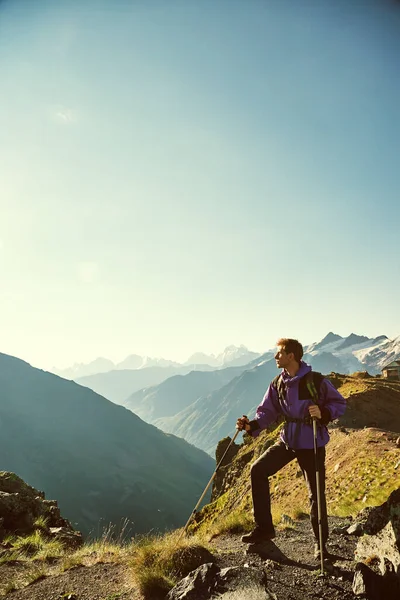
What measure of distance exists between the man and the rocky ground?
13.2 inches

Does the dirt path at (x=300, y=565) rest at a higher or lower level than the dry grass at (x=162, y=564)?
higher

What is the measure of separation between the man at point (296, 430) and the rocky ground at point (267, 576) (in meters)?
0.33

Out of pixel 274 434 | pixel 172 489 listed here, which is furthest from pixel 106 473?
pixel 274 434

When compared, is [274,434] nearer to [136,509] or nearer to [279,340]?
[279,340]

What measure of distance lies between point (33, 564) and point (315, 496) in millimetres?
6150

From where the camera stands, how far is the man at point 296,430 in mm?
5539

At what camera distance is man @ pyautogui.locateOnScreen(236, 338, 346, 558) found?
554 cm

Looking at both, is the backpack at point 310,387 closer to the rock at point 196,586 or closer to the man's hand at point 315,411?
the man's hand at point 315,411

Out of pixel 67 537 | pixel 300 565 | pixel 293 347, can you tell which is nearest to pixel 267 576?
pixel 300 565

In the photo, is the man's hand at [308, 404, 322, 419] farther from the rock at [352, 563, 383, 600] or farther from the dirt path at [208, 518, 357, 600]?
the dirt path at [208, 518, 357, 600]

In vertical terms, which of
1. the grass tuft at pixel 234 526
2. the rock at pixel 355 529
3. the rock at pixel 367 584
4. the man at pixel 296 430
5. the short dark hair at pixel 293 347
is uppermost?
the short dark hair at pixel 293 347

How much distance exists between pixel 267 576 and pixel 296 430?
2.05 meters

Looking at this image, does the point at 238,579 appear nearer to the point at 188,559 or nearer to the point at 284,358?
the point at 188,559

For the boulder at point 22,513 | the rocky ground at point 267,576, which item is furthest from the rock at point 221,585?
the boulder at point 22,513
